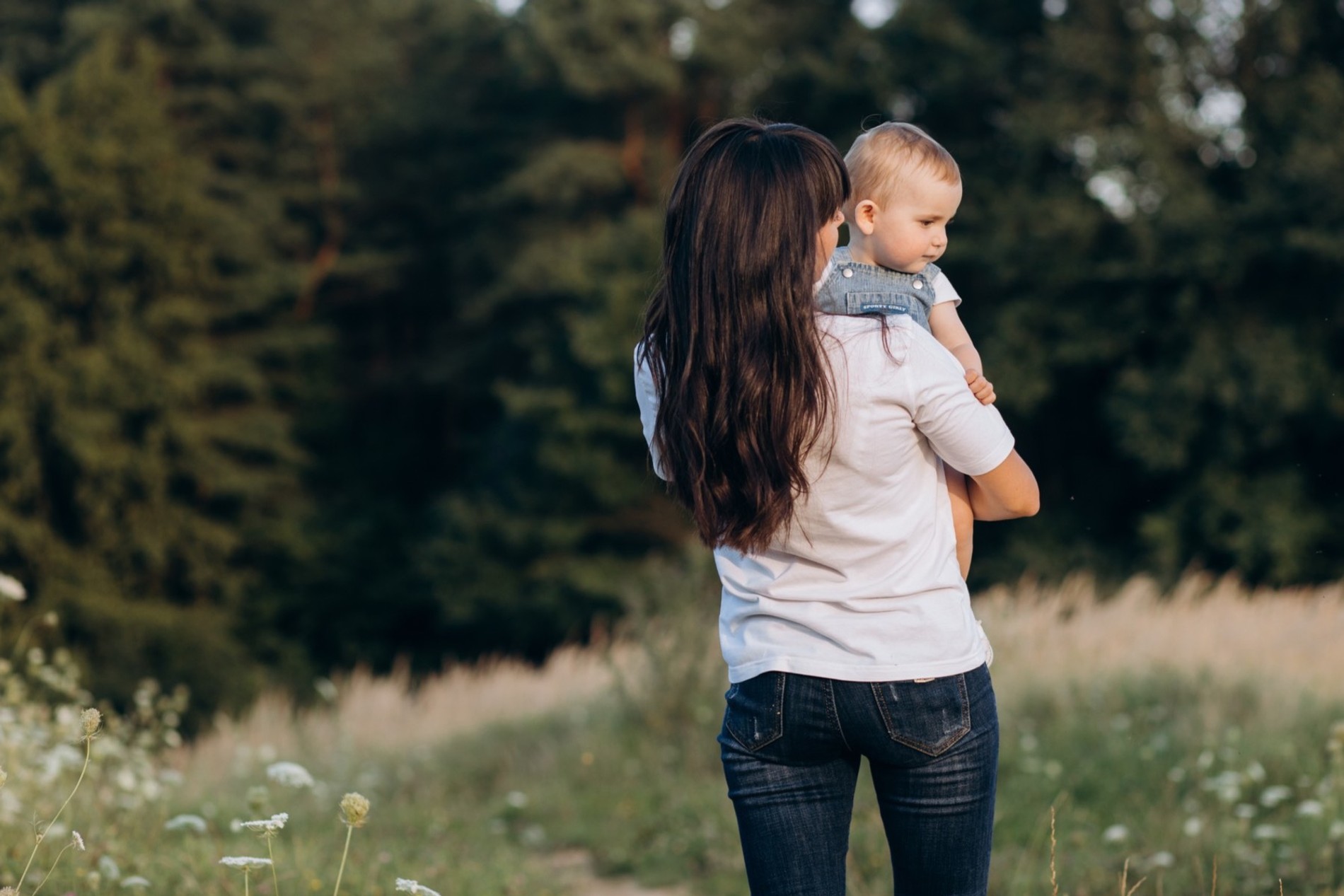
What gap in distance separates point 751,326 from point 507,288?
20.5 meters

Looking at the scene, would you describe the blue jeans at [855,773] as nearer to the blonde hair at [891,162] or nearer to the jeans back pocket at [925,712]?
the jeans back pocket at [925,712]

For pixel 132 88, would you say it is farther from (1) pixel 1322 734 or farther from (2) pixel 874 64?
(1) pixel 1322 734

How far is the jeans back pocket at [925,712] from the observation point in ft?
6.98

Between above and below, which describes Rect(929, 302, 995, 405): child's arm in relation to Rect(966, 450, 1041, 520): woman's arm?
above

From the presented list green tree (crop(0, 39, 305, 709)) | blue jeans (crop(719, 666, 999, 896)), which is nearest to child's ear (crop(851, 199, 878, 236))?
blue jeans (crop(719, 666, 999, 896))

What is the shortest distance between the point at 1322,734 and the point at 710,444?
4417 mm

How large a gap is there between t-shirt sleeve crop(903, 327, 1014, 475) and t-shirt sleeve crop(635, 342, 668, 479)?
0.46 m

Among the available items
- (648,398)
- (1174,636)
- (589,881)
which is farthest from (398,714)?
(648,398)

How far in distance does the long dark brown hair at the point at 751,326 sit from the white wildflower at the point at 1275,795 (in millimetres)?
3207

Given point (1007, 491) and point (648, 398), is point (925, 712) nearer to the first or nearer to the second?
point (1007, 491)

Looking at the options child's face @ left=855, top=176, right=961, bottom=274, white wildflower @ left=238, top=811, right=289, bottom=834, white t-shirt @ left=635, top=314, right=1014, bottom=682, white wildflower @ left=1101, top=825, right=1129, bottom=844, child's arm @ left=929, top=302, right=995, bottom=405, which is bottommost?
white wildflower @ left=1101, top=825, right=1129, bottom=844

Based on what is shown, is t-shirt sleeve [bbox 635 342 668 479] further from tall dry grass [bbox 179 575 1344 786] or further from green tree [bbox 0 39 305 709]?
green tree [bbox 0 39 305 709]

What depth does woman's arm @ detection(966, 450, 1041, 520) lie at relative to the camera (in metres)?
2.16

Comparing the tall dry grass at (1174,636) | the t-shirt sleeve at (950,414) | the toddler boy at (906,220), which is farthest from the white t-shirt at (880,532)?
the tall dry grass at (1174,636)
